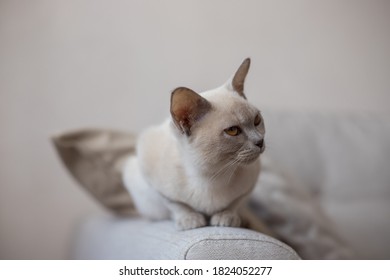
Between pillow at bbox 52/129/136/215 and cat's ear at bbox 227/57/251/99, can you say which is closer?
cat's ear at bbox 227/57/251/99

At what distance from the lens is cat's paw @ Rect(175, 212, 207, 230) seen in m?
0.78

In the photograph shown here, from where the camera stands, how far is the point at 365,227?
1317 millimetres

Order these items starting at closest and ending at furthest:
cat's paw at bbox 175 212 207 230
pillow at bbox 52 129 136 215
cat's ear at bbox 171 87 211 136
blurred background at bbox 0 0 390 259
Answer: cat's ear at bbox 171 87 211 136, cat's paw at bbox 175 212 207 230, blurred background at bbox 0 0 390 259, pillow at bbox 52 129 136 215

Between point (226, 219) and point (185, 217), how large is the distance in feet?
0.26

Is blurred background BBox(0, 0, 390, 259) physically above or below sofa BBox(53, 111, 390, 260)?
above

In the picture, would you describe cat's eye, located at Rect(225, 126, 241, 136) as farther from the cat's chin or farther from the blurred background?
the blurred background

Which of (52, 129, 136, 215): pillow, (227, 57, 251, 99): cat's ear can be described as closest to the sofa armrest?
(52, 129, 136, 215): pillow

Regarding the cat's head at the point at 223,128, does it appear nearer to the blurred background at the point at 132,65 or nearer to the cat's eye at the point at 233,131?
the cat's eye at the point at 233,131

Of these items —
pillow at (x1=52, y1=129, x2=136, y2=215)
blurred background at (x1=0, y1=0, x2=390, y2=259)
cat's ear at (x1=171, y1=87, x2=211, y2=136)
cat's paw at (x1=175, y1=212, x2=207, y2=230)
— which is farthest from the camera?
pillow at (x1=52, y1=129, x2=136, y2=215)

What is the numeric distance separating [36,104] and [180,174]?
0.57 meters

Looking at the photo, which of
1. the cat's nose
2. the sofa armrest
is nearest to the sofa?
the sofa armrest

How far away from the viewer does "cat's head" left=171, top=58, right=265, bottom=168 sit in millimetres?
698

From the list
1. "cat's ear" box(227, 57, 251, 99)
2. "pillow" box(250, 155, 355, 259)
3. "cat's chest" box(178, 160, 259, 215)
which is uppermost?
"cat's ear" box(227, 57, 251, 99)
